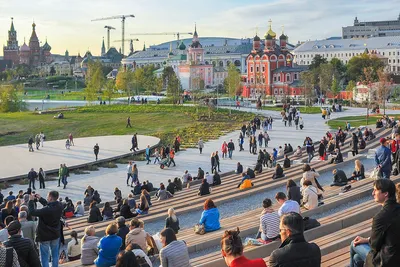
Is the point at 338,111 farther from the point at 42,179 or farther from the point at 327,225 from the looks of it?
the point at 327,225

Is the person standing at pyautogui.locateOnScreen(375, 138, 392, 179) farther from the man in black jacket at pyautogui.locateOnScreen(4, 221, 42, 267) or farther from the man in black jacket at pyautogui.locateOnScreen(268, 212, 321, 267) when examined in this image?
the man in black jacket at pyautogui.locateOnScreen(4, 221, 42, 267)

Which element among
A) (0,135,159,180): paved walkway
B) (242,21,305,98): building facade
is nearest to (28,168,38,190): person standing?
(0,135,159,180): paved walkway

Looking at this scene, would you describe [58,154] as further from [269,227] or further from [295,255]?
[295,255]

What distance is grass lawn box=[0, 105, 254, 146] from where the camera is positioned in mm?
47456

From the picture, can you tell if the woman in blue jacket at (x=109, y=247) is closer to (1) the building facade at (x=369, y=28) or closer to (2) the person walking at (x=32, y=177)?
(2) the person walking at (x=32, y=177)

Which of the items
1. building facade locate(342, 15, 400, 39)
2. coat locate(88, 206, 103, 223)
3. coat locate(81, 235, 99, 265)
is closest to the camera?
coat locate(81, 235, 99, 265)

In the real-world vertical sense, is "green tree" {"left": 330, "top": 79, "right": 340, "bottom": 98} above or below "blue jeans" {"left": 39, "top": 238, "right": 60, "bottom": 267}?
above

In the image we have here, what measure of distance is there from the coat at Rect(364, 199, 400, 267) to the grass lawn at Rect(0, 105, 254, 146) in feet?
110

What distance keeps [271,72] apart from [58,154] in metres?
66.7

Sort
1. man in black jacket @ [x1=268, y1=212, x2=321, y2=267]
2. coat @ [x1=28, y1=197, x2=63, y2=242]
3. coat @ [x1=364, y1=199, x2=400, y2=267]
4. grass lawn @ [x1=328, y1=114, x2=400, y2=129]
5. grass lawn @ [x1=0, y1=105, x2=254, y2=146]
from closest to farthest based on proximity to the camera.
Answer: man in black jacket @ [x1=268, y1=212, x2=321, y2=267] < coat @ [x1=364, y1=199, x2=400, y2=267] < coat @ [x1=28, y1=197, x2=63, y2=242] < grass lawn @ [x1=328, y1=114, x2=400, y2=129] < grass lawn @ [x1=0, y1=105, x2=254, y2=146]

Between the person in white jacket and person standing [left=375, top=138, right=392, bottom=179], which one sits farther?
person standing [left=375, top=138, right=392, bottom=179]

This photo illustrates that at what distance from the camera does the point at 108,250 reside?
8891mm

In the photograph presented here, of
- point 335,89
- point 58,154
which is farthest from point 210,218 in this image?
point 335,89

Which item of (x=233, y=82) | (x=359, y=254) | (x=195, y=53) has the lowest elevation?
(x=359, y=254)
